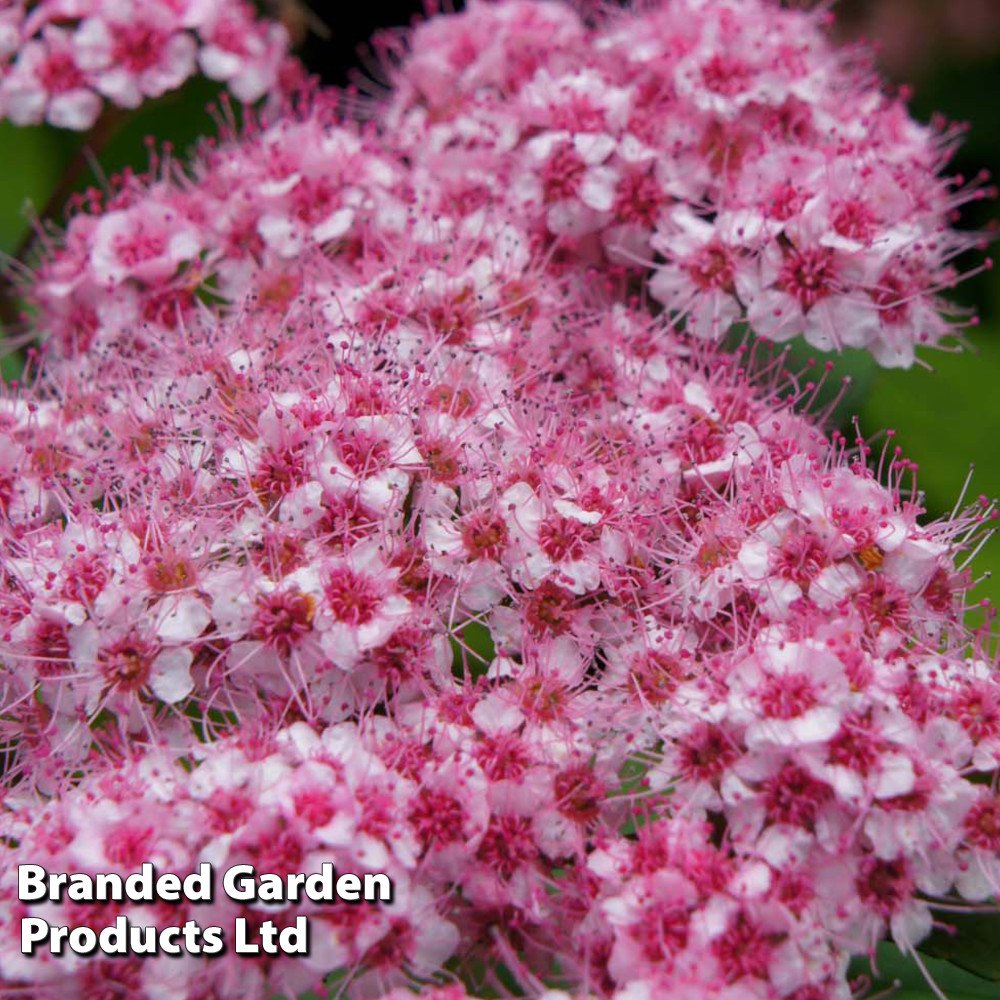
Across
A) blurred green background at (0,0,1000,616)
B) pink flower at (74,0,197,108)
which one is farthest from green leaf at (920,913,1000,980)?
pink flower at (74,0,197,108)

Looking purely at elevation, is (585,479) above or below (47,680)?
above

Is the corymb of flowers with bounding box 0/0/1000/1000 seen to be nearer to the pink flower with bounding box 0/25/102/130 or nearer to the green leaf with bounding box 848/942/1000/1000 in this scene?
the green leaf with bounding box 848/942/1000/1000

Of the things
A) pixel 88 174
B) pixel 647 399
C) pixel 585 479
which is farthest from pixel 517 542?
pixel 88 174

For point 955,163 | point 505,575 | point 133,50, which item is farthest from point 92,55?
point 955,163

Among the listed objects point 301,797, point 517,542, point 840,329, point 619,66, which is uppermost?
point 619,66

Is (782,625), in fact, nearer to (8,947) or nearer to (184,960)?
(184,960)

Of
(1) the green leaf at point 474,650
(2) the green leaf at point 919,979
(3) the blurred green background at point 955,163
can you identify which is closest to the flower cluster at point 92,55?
(3) the blurred green background at point 955,163

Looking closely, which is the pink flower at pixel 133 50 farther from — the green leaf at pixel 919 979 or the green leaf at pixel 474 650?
the green leaf at pixel 919 979
